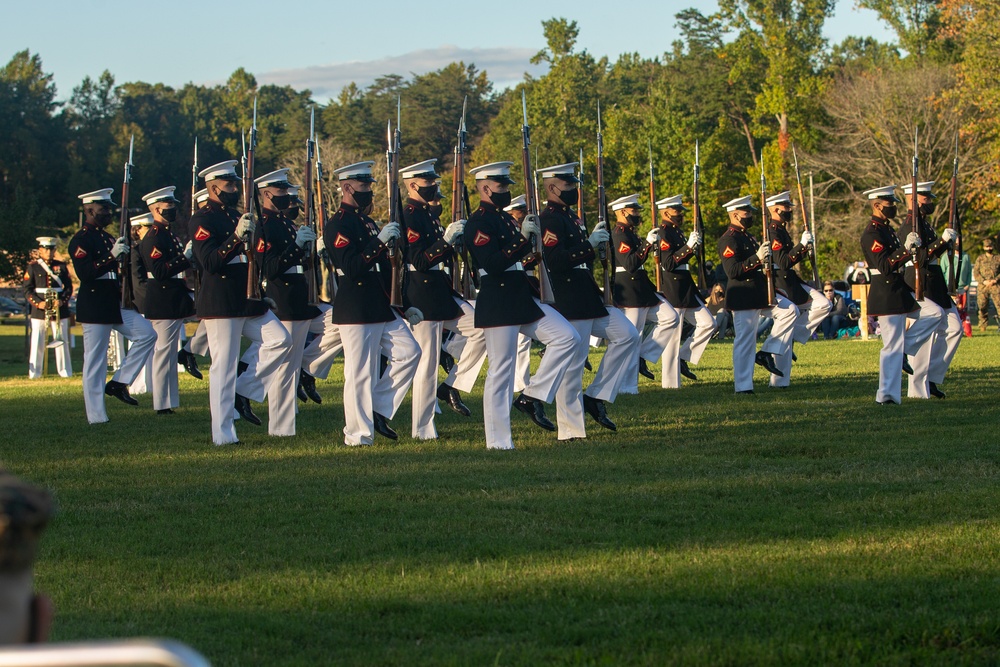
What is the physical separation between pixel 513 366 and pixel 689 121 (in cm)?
4673

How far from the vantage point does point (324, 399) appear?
16500 millimetres

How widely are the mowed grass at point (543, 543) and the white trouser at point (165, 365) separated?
208 cm

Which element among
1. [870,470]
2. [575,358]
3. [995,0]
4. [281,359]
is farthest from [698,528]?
[995,0]

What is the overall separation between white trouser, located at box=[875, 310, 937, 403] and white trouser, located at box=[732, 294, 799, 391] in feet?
5.56

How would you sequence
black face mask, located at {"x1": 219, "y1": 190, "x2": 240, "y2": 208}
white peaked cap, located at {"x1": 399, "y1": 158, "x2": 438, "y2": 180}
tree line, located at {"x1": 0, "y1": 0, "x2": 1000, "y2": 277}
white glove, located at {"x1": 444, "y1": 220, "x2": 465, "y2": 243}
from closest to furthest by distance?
white glove, located at {"x1": 444, "y1": 220, "x2": 465, "y2": 243} → black face mask, located at {"x1": 219, "y1": 190, "x2": 240, "y2": 208} → white peaked cap, located at {"x1": 399, "y1": 158, "x2": 438, "y2": 180} → tree line, located at {"x1": 0, "y1": 0, "x2": 1000, "y2": 277}

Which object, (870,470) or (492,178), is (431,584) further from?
(492,178)

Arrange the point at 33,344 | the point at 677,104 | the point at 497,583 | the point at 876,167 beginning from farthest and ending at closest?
the point at 677,104
the point at 876,167
the point at 33,344
the point at 497,583

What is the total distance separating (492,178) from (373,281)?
4.47 ft

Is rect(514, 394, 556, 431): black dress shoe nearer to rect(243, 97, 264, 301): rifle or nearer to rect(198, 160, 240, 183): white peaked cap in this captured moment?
rect(243, 97, 264, 301): rifle

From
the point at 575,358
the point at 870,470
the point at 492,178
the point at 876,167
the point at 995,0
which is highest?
the point at 995,0

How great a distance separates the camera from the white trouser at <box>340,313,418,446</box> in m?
11.8

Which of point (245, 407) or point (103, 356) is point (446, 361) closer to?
point (245, 407)

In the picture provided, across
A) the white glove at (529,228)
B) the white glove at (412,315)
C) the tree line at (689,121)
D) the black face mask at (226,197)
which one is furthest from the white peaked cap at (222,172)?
the tree line at (689,121)

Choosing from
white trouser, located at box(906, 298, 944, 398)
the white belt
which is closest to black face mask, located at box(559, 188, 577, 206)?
the white belt
